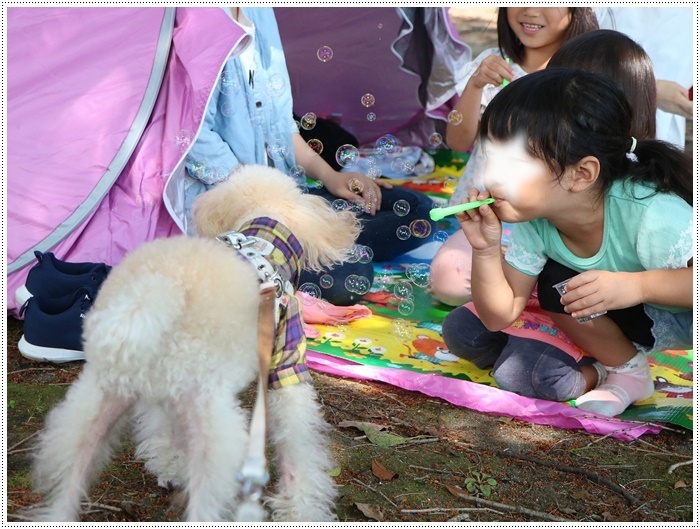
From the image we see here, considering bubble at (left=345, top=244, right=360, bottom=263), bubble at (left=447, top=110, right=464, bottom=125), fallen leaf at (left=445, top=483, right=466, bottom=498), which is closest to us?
fallen leaf at (left=445, top=483, right=466, bottom=498)

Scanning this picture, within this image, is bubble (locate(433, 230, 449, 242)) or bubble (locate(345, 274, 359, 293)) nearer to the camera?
bubble (locate(345, 274, 359, 293))

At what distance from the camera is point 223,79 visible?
108 inches

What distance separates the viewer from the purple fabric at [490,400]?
209 centimetres

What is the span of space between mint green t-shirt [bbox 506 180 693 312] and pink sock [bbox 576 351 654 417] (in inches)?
9.5

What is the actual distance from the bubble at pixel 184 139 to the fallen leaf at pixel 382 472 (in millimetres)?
1372

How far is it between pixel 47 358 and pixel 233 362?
3.62ft

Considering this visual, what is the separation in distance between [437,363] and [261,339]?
1080mm

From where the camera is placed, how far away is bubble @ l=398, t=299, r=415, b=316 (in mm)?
2752

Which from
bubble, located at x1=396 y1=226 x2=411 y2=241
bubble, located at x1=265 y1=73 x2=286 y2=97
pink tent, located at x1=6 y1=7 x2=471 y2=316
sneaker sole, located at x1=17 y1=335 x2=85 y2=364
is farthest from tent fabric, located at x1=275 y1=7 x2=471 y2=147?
sneaker sole, located at x1=17 y1=335 x2=85 y2=364

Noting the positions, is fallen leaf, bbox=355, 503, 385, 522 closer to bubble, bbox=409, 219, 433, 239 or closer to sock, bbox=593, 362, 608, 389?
sock, bbox=593, 362, 608, 389

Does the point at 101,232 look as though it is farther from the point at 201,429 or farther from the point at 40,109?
the point at 201,429

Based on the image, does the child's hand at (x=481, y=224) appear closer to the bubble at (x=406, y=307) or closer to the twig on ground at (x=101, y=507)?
the bubble at (x=406, y=307)

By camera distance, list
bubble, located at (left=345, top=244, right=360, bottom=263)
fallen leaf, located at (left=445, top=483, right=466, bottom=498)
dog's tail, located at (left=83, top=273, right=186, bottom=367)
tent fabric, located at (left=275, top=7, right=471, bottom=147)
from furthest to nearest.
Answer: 1. tent fabric, located at (left=275, top=7, right=471, bottom=147)
2. bubble, located at (left=345, top=244, right=360, bottom=263)
3. fallen leaf, located at (left=445, top=483, right=466, bottom=498)
4. dog's tail, located at (left=83, top=273, right=186, bottom=367)

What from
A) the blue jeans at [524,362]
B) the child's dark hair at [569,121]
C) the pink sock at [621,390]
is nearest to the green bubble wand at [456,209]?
the child's dark hair at [569,121]
